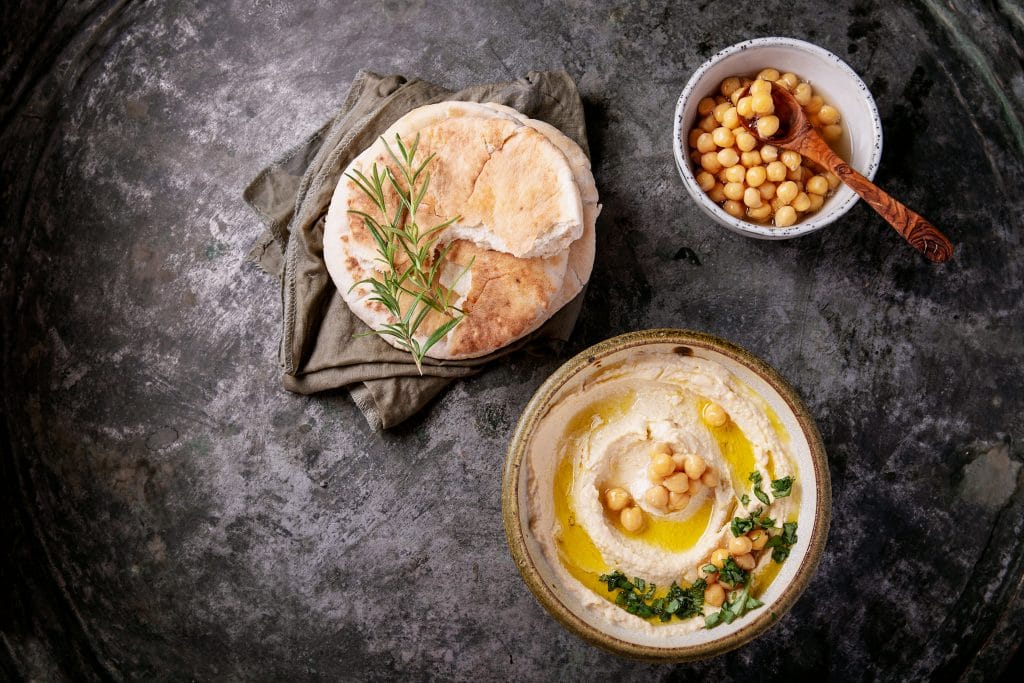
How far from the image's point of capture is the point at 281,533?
2213 mm

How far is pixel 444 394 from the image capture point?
2.21 m

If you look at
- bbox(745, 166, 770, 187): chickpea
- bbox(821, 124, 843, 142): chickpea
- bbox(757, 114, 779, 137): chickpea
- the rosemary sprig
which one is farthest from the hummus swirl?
bbox(821, 124, 843, 142): chickpea

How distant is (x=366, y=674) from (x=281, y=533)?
45 centimetres

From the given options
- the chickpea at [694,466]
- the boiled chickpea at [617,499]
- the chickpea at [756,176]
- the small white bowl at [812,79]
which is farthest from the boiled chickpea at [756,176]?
the boiled chickpea at [617,499]

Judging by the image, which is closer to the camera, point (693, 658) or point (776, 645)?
point (693, 658)

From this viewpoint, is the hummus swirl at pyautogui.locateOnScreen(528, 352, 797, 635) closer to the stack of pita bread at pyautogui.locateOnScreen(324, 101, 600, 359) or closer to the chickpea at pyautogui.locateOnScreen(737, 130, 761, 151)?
the stack of pita bread at pyautogui.locateOnScreen(324, 101, 600, 359)

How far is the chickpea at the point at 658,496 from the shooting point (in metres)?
1.89

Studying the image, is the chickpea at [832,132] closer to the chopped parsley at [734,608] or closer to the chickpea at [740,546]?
the chickpea at [740,546]

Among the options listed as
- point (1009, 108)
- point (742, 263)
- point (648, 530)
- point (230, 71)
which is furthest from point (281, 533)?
point (1009, 108)

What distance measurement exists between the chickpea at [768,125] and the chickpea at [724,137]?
0.25 ft

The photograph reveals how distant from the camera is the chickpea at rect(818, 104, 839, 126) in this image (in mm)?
2086

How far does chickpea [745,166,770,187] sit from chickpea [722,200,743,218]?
0.06m

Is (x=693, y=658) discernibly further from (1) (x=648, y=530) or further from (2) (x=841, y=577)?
(2) (x=841, y=577)

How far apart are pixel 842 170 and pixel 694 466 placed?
832 mm
